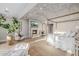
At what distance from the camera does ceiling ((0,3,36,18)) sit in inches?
85.8

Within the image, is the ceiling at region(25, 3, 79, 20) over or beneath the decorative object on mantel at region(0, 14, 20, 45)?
over

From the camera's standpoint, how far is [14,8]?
7.17ft

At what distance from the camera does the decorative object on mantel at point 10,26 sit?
220cm

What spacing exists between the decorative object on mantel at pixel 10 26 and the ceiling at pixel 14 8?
3.0 inches

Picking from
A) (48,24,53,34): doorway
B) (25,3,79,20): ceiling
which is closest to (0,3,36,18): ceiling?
(25,3,79,20): ceiling

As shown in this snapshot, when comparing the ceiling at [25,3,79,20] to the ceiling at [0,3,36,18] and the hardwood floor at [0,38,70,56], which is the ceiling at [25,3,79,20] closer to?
the ceiling at [0,3,36,18]

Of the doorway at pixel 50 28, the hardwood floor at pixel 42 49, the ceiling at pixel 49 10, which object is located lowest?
the hardwood floor at pixel 42 49

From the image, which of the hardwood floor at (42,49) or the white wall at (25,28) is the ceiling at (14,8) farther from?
the hardwood floor at (42,49)

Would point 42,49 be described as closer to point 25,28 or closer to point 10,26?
point 25,28

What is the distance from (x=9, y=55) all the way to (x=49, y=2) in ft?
3.30

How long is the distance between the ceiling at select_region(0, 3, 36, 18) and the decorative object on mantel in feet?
0.25

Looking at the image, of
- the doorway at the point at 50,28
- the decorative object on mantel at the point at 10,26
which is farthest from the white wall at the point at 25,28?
the doorway at the point at 50,28

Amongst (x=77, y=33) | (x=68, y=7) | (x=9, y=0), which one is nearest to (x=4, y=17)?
(x=9, y=0)

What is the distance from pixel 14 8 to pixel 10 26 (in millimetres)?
280
